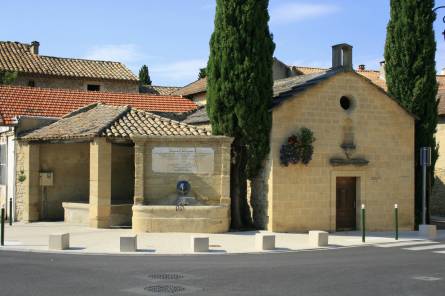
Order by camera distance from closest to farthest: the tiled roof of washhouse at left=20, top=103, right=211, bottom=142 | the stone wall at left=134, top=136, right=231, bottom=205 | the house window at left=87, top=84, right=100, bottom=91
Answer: the stone wall at left=134, top=136, right=231, bottom=205 < the tiled roof of washhouse at left=20, top=103, right=211, bottom=142 < the house window at left=87, top=84, right=100, bottom=91

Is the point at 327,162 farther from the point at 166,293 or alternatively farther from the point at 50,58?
the point at 50,58

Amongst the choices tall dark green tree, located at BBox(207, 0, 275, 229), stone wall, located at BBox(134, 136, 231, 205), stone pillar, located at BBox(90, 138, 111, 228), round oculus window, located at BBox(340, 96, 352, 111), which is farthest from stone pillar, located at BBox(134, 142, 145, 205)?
round oculus window, located at BBox(340, 96, 352, 111)

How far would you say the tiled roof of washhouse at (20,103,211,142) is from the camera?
65.4ft

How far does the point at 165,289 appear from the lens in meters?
10.1

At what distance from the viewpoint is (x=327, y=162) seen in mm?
20359

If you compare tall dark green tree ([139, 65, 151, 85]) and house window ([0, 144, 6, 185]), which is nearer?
house window ([0, 144, 6, 185])

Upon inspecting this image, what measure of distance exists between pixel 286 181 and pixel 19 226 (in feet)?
30.6

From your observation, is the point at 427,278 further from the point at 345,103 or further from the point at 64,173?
the point at 64,173

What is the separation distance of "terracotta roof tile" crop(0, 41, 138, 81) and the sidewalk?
18995 millimetres

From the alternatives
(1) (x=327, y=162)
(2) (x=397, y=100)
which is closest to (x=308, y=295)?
(1) (x=327, y=162)

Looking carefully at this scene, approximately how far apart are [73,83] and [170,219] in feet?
73.5

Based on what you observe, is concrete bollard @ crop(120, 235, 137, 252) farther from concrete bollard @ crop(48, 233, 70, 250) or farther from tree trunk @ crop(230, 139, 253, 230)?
tree trunk @ crop(230, 139, 253, 230)

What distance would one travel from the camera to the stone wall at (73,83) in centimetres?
3725

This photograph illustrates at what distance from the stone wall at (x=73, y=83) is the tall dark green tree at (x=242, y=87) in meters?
20.5
